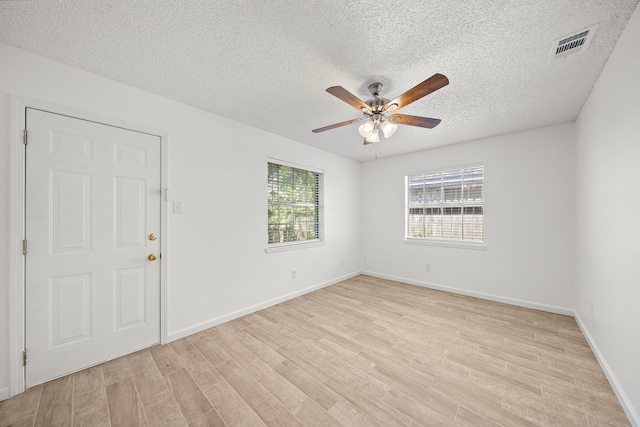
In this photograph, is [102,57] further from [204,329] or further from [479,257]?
[479,257]

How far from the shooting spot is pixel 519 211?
11.1 feet

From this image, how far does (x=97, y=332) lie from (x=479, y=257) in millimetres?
4792

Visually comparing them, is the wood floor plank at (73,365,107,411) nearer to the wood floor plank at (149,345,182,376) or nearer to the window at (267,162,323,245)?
the wood floor plank at (149,345,182,376)

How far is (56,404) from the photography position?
161 cm

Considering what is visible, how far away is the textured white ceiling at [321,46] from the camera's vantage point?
1.40m

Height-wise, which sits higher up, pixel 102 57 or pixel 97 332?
pixel 102 57

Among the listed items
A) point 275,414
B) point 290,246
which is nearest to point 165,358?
point 275,414

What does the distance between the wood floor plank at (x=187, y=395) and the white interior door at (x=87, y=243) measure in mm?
687

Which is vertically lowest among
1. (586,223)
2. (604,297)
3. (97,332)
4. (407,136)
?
(97,332)

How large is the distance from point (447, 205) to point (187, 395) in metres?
4.27

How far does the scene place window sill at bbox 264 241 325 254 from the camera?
345cm

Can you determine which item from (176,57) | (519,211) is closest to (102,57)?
(176,57)

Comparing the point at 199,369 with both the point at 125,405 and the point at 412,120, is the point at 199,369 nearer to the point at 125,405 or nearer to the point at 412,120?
the point at 125,405

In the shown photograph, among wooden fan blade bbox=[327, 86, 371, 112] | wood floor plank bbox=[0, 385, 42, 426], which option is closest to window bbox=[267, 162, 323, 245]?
wooden fan blade bbox=[327, 86, 371, 112]
